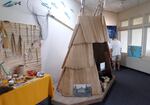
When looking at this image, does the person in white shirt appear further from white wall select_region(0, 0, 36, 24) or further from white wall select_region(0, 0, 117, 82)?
white wall select_region(0, 0, 36, 24)

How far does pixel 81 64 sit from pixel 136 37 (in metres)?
4.40

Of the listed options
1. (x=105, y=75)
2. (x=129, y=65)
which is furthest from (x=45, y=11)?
(x=129, y=65)

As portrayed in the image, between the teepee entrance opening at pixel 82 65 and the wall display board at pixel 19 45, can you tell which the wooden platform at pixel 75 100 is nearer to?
the teepee entrance opening at pixel 82 65

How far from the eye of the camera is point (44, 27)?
3.94m

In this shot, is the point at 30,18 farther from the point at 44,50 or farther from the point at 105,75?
the point at 105,75

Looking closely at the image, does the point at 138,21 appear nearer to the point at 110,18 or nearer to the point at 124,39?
the point at 124,39

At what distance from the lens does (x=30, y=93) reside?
8.63ft

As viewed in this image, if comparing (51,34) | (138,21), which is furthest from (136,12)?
(51,34)

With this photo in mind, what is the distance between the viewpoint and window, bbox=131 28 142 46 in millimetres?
6787

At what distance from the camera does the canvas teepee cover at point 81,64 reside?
12.2 feet

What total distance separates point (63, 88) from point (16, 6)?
215cm

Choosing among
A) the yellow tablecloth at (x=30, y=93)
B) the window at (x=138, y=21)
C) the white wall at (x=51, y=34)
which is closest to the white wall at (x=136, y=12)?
the window at (x=138, y=21)

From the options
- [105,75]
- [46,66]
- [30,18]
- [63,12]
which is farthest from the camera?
[105,75]

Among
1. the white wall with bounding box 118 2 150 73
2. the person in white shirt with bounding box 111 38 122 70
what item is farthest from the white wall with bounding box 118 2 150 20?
the person in white shirt with bounding box 111 38 122 70
